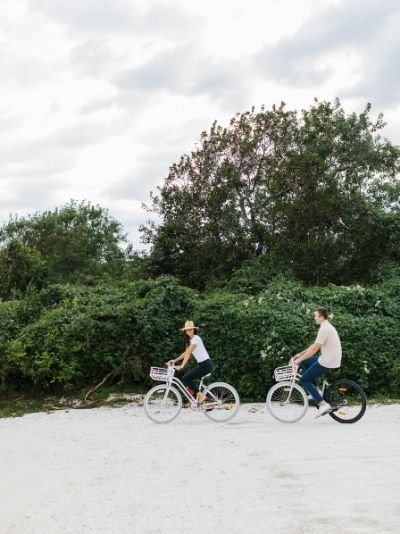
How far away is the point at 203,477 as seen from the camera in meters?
7.35

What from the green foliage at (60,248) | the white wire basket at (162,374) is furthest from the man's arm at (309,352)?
the green foliage at (60,248)

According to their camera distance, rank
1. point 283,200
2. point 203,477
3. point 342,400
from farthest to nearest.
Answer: point 283,200, point 342,400, point 203,477

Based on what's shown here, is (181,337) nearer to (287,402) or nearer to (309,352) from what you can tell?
(287,402)

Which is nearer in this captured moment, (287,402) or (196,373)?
(287,402)

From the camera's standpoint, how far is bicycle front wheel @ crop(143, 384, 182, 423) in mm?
11109

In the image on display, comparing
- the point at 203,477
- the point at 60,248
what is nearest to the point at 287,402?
the point at 203,477

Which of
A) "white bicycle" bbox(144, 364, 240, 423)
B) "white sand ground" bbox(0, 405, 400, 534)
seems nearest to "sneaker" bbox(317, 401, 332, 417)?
"white sand ground" bbox(0, 405, 400, 534)

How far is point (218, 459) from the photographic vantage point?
8234 mm

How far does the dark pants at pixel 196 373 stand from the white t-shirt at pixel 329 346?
1801 millimetres

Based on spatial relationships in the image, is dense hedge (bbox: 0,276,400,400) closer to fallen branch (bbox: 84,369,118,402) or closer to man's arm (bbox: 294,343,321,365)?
fallen branch (bbox: 84,369,118,402)

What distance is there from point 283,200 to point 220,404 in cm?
1661

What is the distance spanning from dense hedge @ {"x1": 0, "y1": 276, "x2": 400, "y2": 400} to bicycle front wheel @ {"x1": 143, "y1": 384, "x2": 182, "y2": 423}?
2539mm

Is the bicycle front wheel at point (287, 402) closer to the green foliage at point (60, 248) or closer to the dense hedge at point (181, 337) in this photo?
the dense hedge at point (181, 337)

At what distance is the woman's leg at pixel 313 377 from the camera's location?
10.4 meters
